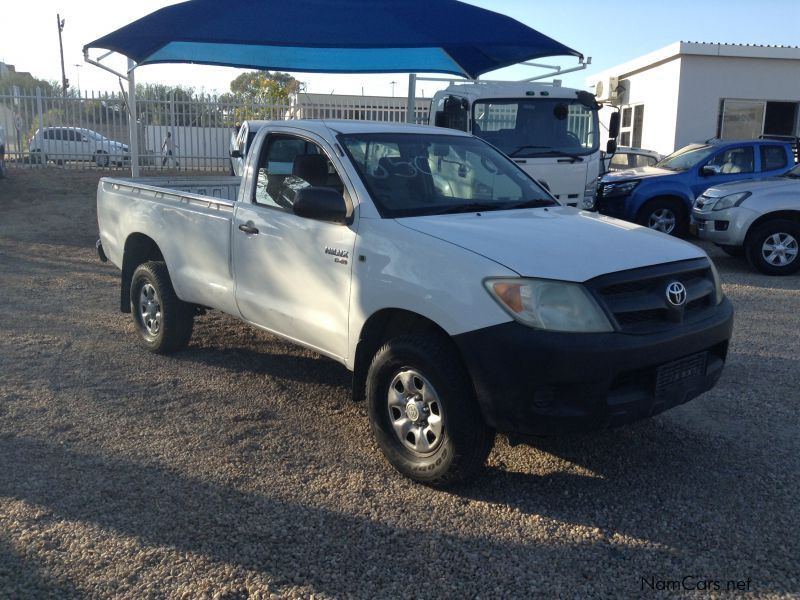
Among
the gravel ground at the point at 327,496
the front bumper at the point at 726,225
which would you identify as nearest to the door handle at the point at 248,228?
the gravel ground at the point at 327,496

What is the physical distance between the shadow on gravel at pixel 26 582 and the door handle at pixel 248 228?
2375 millimetres

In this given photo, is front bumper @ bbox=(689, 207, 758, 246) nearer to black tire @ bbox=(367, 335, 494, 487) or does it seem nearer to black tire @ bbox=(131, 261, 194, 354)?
black tire @ bbox=(131, 261, 194, 354)

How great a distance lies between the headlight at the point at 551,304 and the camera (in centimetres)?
344

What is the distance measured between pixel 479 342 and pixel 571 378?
17.6 inches

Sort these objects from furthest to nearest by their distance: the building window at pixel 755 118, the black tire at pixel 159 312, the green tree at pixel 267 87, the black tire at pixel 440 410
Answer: the green tree at pixel 267 87
the building window at pixel 755 118
the black tire at pixel 159 312
the black tire at pixel 440 410

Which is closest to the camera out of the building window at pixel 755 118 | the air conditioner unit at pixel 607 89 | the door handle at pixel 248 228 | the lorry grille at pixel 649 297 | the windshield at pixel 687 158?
the lorry grille at pixel 649 297

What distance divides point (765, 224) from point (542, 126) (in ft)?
10.9

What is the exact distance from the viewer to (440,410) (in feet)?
12.2

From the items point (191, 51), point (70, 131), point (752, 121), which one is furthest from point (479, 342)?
point (752, 121)

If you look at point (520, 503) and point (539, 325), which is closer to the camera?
point (539, 325)

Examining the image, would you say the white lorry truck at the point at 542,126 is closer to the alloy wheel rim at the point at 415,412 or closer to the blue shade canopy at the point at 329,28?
the blue shade canopy at the point at 329,28

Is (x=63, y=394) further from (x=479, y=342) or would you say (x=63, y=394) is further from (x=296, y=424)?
(x=479, y=342)

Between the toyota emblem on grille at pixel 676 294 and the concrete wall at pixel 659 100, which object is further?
the concrete wall at pixel 659 100

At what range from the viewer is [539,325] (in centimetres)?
343
